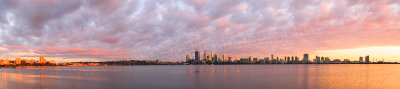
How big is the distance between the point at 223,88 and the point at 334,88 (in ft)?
53.4

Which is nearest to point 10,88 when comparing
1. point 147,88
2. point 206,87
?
point 147,88

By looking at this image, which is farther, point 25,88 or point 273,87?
point 273,87

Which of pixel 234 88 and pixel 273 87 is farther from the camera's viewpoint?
pixel 273 87

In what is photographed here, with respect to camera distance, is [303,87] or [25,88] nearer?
[25,88]

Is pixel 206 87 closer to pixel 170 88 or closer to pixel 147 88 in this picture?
pixel 170 88

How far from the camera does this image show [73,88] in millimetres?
36156

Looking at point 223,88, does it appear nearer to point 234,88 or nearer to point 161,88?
point 234,88

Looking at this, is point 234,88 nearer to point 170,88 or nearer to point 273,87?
point 273,87

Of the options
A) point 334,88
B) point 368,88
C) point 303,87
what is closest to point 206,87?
point 303,87

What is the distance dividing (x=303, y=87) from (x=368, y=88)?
30.3ft

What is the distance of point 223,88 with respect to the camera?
119 ft

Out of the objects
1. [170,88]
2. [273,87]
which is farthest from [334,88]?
[170,88]

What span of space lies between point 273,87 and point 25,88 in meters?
35.4

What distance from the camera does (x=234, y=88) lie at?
36312 mm
